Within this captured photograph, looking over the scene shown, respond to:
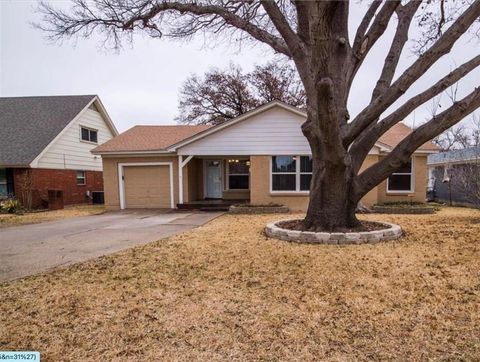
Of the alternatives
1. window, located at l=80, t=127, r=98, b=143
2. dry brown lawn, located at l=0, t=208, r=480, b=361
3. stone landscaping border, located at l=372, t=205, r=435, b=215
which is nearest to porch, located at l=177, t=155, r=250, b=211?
stone landscaping border, located at l=372, t=205, r=435, b=215

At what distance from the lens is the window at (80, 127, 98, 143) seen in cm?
1802

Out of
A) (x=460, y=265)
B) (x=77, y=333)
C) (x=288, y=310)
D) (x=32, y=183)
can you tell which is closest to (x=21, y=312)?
(x=77, y=333)

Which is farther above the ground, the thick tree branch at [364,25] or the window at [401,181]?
the thick tree branch at [364,25]

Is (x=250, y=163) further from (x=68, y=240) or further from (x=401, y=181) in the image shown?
(x=68, y=240)

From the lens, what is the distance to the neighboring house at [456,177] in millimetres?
12211

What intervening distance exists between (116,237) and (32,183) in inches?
380

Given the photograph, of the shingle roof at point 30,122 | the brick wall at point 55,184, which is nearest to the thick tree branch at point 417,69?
the shingle roof at point 30,122

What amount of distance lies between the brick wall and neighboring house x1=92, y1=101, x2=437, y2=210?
135 inches

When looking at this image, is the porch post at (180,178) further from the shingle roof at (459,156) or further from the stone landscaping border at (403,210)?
the shingle roof at (459,156)

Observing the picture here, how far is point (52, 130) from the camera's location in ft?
52.5

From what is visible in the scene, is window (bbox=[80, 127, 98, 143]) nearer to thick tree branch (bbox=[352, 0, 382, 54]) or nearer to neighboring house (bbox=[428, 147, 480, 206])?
thick tree branch (bbox=[352, 0, 382, 54])

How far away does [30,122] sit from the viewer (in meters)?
16.8

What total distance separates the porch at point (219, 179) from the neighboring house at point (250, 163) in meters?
0.50

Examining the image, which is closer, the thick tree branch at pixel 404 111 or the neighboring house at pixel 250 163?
the thick tree branch at pixel 404 111
